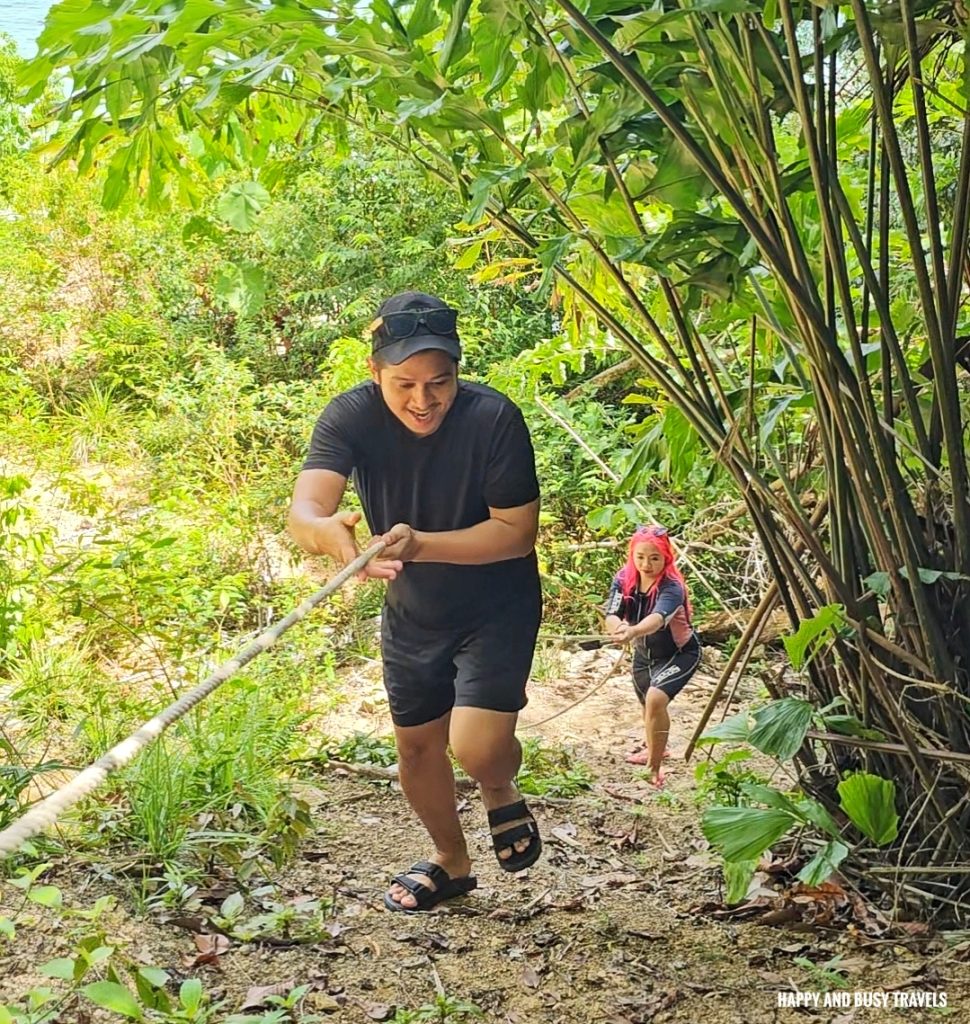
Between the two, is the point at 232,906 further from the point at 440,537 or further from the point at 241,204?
the point at 241,204

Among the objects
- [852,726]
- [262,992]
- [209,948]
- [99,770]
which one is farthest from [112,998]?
[852,726]

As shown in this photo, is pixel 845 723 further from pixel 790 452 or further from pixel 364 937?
pixel 364 937

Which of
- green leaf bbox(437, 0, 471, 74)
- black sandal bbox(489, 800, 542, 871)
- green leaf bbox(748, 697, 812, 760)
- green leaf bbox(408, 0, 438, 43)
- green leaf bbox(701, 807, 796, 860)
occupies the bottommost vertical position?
black sandal bbox(489, 800, 542, 871)

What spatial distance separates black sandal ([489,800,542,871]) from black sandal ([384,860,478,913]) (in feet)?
0.64

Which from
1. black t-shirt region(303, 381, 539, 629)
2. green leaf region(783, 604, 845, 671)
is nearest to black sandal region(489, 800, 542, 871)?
black t-shirt region(303, 381, 539, 629)

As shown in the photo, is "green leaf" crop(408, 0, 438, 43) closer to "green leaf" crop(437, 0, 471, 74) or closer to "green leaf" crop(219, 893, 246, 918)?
"green leaf" crop(437, 0, 471, 74)

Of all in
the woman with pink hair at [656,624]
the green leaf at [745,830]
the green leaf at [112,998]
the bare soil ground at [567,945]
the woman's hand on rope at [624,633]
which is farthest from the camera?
the woman with pink hair at [656,624]

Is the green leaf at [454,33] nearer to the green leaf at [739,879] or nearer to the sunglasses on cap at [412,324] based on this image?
the sunglasses on cap at [412,324]

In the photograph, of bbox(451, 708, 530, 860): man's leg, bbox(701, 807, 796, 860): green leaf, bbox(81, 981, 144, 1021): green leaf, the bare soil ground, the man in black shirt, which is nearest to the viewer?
bbox(81, 981, 144, 1021): green leaf

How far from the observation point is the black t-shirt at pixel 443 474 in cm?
245

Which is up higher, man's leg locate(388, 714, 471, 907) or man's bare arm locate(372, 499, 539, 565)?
man's bare arm locate(372, 499, 539, 565)

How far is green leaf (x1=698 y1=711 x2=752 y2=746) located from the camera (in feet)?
7.59

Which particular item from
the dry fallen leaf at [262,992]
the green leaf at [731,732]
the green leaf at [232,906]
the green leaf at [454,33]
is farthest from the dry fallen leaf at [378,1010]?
the green leaf at [454,33]

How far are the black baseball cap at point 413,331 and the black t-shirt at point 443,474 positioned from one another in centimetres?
15
